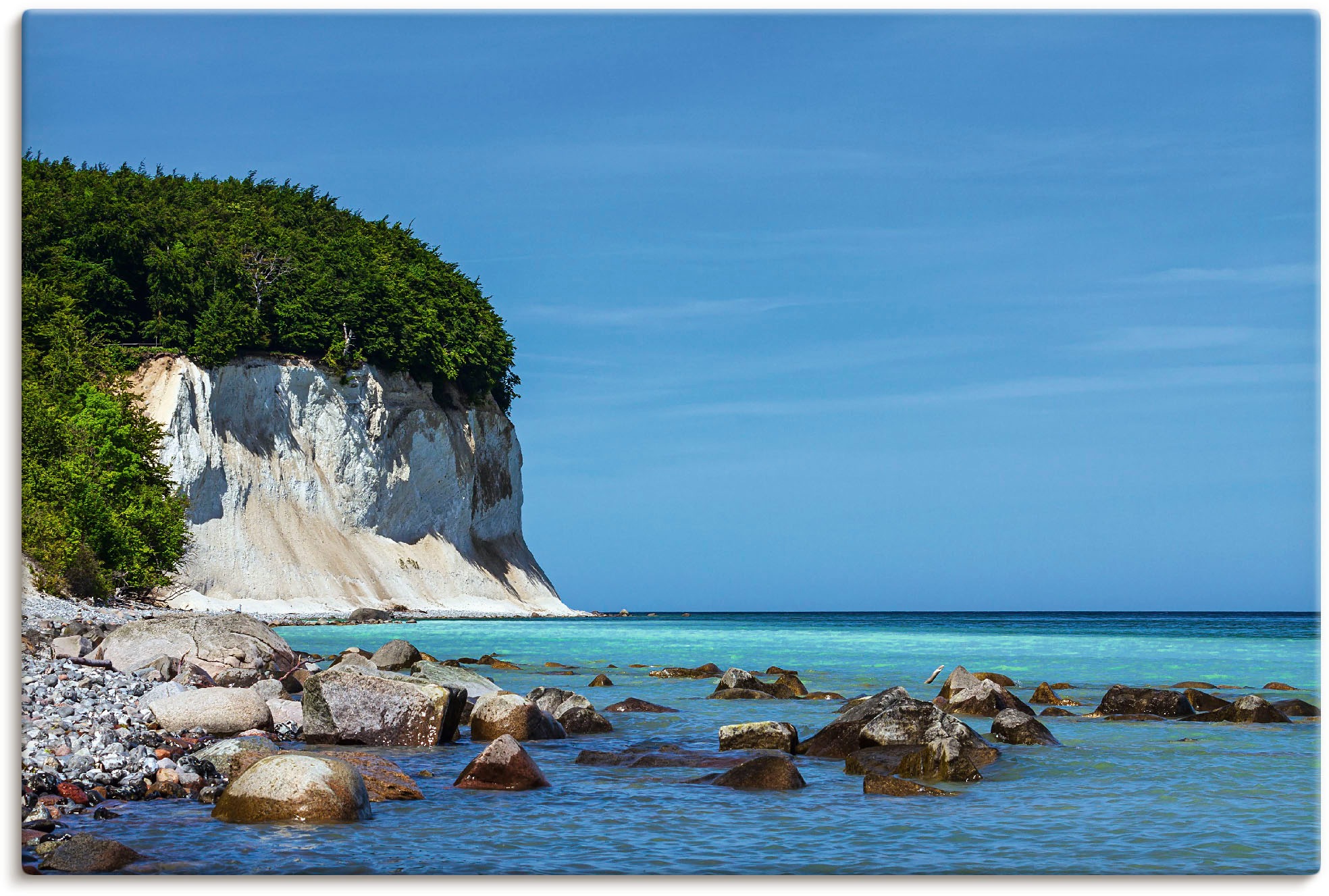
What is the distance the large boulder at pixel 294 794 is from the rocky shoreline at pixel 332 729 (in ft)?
0.04

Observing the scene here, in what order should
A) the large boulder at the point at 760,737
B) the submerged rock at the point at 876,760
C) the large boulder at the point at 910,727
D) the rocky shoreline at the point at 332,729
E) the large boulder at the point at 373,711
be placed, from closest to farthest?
the rocky shoreline at the point at 332,729
the submerged rock at the point at 876,760
the large boulder at the point at 910,727
the large boulder at the point at 373,711
the large boulder at the point at 760,737

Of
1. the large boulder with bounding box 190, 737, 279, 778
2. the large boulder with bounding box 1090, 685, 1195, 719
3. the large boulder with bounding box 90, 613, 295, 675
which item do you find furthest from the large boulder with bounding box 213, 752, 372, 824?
the large boulder with bounding box 1090, 685, 1195, 719

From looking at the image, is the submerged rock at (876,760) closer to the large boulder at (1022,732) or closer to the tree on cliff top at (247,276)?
the large boulder at (1022,732)

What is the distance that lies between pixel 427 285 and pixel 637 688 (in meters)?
58.6

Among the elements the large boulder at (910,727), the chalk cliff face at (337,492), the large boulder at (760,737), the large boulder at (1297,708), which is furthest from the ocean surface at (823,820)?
the chalk cliff face at (337,492)

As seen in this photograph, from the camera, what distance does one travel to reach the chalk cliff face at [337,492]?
60.6 metres

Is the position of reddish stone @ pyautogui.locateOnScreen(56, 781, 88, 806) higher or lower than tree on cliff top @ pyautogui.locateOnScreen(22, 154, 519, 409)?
lower

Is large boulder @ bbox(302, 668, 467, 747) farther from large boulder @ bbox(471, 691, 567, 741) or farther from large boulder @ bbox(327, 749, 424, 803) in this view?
large boulder @ bbox(327, 749, 424, 803)

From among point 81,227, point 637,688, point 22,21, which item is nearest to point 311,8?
point 22,21

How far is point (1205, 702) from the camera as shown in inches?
762

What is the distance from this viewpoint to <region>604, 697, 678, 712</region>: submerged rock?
63.3 feet

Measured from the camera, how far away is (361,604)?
216ft

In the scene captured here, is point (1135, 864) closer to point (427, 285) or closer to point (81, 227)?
point (81, 227)

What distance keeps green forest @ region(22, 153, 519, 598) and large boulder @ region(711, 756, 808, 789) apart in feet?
89.7
